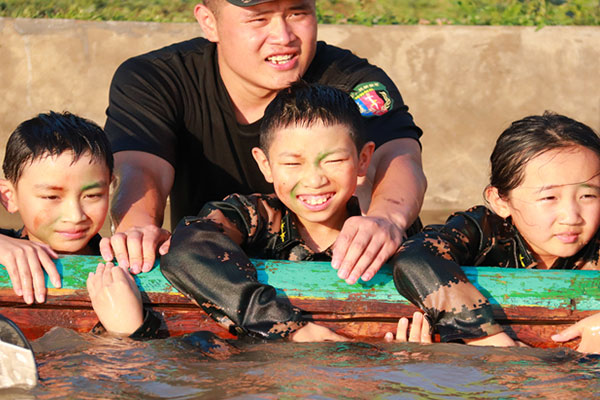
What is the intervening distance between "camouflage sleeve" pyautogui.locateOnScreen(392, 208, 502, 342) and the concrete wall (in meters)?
3.68

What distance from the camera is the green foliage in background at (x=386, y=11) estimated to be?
25.1 ft

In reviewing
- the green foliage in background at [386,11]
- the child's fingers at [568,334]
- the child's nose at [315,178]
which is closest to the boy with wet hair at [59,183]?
the child's nose at [315,178]

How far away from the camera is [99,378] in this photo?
2.63m

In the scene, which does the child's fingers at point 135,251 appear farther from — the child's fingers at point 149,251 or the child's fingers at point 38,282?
the child's fingers at point 38,282

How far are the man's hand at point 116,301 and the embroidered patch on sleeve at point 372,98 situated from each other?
146 centimetres

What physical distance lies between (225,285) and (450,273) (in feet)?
2.47

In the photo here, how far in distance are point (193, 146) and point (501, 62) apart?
10.7ft

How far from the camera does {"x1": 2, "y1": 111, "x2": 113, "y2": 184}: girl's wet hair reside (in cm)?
339

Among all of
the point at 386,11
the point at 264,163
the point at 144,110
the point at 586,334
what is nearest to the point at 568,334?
the point at 586,334

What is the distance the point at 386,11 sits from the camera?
7914mm

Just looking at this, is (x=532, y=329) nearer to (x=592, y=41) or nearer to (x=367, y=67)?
(x=367, y=67)

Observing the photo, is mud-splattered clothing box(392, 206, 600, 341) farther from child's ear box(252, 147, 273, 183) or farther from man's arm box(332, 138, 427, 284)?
child's ear box(252, 147, 273, 183)

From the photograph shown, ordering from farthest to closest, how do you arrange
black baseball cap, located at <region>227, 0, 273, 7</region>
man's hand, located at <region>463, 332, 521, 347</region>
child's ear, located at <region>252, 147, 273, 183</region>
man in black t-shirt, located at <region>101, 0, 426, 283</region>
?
black baseball cap, located at <region>227, 0, 273, 7</region> → man in black t-shirt, located at <region>101, 0, 426, 283</region> → child's ear, located at <region>252, 147, 273, 183</region> → man's hand, located at <region>463, 332, 521, 347</region>

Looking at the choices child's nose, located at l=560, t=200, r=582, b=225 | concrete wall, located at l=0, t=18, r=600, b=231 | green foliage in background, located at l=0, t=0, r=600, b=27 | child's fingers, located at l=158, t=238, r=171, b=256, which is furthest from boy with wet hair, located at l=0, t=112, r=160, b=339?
green foliage in background, located at l=0, t=0, r=600, b=27
